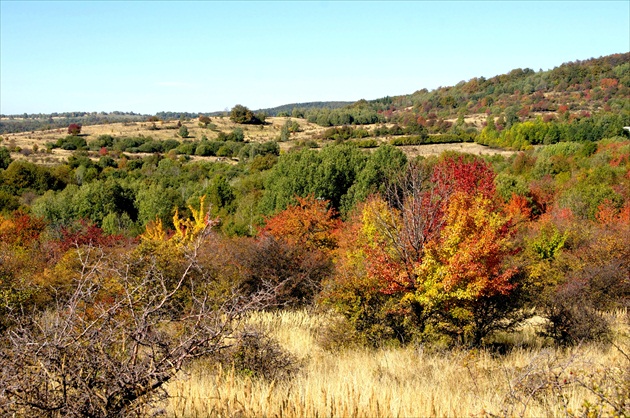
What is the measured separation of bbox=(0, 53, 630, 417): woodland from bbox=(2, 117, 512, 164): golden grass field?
1786cm

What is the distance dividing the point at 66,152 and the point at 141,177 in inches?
1038

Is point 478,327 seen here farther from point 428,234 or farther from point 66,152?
point 66,152

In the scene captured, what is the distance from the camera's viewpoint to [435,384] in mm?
6570

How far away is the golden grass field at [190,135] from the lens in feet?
246

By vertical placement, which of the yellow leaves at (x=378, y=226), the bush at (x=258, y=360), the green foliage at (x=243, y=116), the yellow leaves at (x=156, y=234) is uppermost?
the green foliage at (x=243, y=116)

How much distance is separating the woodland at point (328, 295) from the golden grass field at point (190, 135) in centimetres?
1786

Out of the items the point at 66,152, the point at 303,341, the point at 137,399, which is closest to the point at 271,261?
the point at 303,341

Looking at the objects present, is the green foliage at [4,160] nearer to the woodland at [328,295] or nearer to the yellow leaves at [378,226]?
the woodland at [328,295]

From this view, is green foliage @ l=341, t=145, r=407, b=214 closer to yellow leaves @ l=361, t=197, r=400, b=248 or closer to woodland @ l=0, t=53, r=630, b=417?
woodland @ l=0, t=53, r=630, b=417

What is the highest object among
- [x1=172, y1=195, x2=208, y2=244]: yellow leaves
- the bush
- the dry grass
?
the dry grass

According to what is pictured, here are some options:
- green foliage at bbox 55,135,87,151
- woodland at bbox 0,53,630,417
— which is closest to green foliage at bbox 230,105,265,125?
green foliage at bbox 55,135,87,151

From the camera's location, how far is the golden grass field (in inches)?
2955

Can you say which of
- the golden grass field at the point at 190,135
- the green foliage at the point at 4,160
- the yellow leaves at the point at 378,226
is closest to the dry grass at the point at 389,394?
Answer: the yellow leaves at the point at 378,226

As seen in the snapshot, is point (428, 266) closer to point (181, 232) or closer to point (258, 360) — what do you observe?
point (258, 360)
